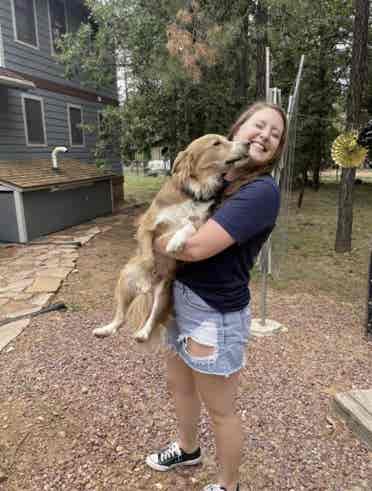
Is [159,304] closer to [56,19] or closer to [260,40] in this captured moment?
[260,40]

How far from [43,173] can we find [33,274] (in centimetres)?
383

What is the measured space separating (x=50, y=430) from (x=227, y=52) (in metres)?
6.31

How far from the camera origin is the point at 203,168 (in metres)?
1.78

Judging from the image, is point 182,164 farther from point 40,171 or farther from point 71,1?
point 71,1

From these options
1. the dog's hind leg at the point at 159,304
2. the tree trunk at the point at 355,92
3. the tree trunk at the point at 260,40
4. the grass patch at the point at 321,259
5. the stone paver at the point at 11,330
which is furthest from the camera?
the tree trunk at the point at 260,40

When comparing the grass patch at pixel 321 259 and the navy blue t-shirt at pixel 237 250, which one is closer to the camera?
the navy blue t-shirt at pixel 237 250

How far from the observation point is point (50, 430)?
7.77ft

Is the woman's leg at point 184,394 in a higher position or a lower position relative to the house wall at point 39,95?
lower

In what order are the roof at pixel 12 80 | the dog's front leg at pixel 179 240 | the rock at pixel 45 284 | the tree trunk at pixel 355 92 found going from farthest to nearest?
1. the roof at pixel 12 80
2. the tree trunk at pixel 355 92
3. the rock at pixel 45 284
4. the dog's front leg at pixel 179 240

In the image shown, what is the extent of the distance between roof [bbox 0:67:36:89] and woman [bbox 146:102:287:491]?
292 inches

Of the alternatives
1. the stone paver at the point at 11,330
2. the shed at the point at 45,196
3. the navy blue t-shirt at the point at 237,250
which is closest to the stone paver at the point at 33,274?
the stone paver at the point at 11,330

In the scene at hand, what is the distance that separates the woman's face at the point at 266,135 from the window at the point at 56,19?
31.7ft

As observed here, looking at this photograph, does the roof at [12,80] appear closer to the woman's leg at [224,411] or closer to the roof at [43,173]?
the roof at [43,173]

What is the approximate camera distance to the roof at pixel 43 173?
24.7ft
